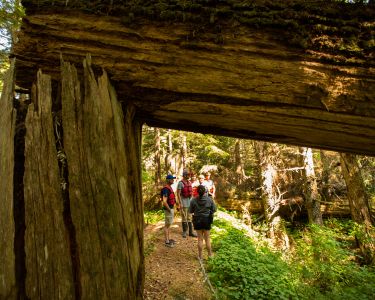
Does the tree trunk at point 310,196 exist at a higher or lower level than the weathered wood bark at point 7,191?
lower

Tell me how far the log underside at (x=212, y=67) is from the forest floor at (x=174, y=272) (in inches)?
203

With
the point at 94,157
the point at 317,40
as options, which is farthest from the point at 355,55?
the point at 94,157

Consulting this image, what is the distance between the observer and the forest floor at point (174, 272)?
6.85 metres

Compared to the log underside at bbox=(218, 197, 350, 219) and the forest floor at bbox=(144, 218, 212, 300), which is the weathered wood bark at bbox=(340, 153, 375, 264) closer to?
the log underside at bbox=(218, 197, 350, 219)

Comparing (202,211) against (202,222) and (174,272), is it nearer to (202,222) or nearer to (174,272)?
(202,222)

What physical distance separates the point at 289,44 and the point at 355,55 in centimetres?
40

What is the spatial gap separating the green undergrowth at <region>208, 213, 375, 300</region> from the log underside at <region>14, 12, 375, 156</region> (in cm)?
499

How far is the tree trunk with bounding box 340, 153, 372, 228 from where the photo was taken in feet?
36.3

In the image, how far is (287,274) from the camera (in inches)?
307

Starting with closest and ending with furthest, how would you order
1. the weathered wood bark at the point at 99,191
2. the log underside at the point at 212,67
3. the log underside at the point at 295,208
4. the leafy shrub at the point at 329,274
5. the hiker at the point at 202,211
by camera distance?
1. the weathered wood bark at the point at 99,191
2. the log underside at the point at 212,67
3. the leafy shrub at the point at 329,274
4. the hiker at the point at 202,211
5. the log underside at the point at 295,208

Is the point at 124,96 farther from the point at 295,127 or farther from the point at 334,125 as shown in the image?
the point at 334,125

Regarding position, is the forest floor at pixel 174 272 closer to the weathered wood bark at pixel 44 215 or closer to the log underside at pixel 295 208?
the weathered wood bark at pixel 44 215

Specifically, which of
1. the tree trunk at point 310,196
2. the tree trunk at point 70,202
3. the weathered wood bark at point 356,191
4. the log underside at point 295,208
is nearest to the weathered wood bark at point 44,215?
the tree trunk at point 70,202

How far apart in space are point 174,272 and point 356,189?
7551 mm
